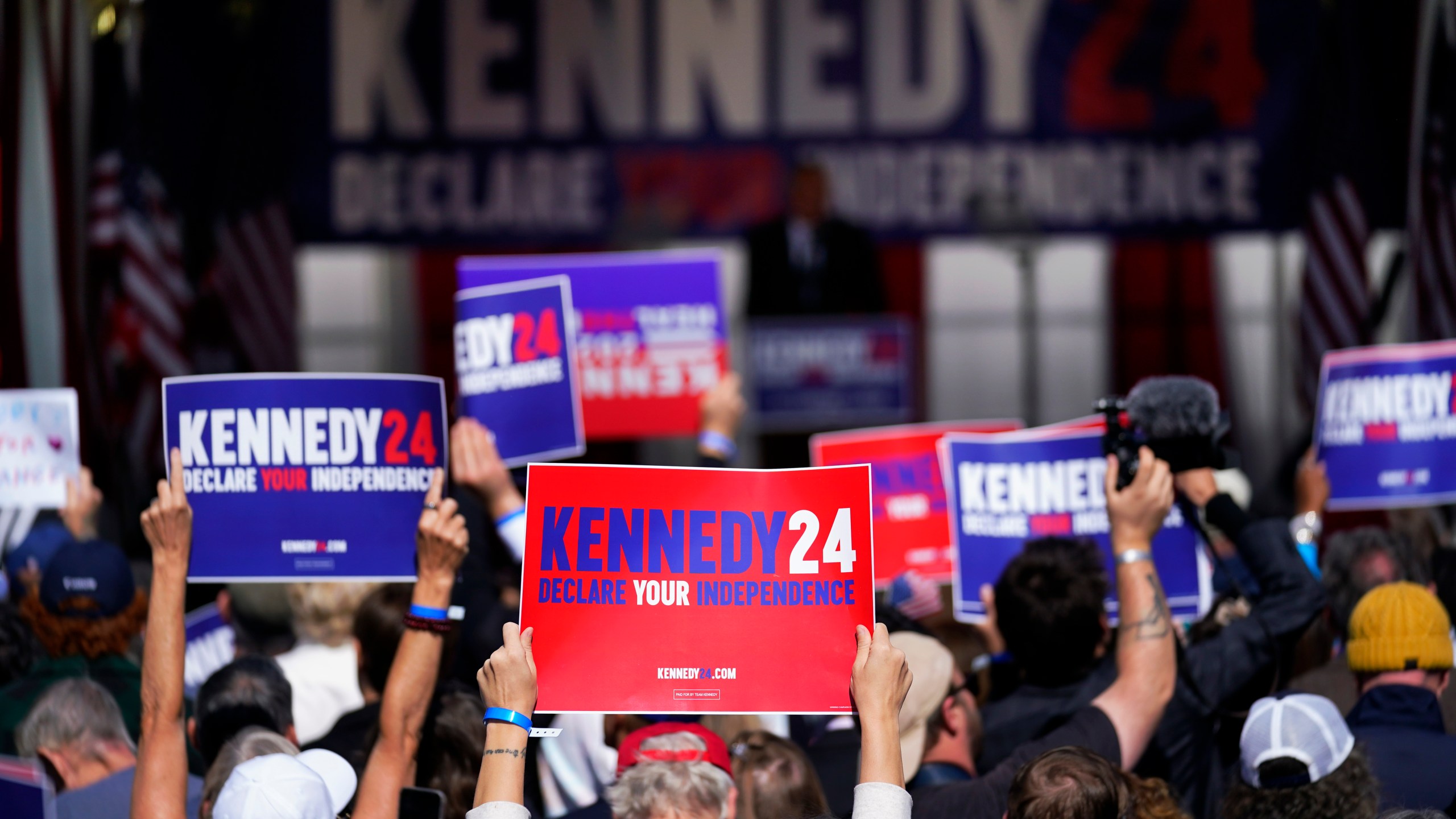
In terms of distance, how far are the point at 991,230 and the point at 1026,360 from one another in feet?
6.46

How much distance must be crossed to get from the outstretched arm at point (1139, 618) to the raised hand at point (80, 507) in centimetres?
281

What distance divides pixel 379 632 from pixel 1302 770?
202 centimetres

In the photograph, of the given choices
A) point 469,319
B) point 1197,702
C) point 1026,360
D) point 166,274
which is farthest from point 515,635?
point 1026,360

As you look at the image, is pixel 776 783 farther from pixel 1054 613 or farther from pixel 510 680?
pixel 1054 613

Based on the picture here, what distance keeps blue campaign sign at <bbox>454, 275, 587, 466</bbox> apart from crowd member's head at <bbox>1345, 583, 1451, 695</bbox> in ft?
7.16

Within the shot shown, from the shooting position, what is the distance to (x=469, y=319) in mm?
5102

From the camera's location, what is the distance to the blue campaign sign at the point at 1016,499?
5027mm

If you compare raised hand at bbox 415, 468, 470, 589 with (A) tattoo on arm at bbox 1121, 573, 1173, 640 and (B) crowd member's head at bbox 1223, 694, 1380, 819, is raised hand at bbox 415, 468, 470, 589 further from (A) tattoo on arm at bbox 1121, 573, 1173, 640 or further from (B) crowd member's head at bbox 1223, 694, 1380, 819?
(B) crowd member's head at bbox 1223, 694, 1380, 819

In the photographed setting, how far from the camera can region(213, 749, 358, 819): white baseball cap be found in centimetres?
295

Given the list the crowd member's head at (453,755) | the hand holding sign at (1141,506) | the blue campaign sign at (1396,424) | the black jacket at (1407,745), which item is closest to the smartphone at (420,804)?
the crowd member's head at (453,755)

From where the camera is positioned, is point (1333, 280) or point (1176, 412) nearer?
point (1176, 412)

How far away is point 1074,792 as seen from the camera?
3027 mm

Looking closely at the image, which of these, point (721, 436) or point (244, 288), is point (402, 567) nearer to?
point (721, 436)

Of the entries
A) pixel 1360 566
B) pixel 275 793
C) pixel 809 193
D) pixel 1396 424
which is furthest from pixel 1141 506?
pixel 809 193
